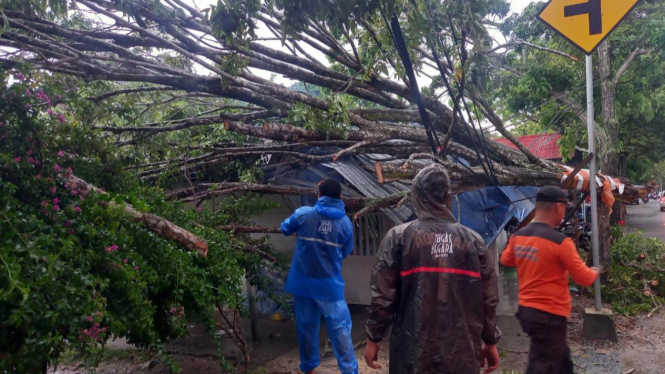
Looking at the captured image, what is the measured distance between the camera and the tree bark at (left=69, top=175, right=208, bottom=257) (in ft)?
10.9

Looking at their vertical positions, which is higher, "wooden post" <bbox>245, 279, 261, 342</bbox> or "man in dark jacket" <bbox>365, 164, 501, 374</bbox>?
"man in dark jacket" <bbox>365, 164, 501, 374</bbox>

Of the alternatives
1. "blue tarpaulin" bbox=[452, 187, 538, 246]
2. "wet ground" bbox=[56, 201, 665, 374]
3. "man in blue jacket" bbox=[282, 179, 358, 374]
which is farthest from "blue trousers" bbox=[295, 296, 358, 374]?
"blue tarpaulin" bbox=[452, 187, 538, 246]

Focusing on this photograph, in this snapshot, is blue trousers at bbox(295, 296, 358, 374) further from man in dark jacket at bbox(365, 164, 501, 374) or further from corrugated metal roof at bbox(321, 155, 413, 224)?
corrugated metal roof at bbox(321, 155, 413, 224)

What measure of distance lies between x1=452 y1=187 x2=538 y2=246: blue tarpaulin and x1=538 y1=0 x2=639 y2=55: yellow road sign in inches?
78.0

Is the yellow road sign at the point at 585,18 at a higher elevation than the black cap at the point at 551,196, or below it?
higher

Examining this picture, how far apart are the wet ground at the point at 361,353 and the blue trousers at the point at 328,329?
0.57 m

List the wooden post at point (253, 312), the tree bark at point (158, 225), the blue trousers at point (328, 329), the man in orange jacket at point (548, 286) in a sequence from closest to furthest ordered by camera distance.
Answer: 1. the tree bark at point (158, 225)
2. the man in orange jacket at point (548, 286)
3. the blue trousers at point (328, 329)
4. the wooden post at point (253, 312)

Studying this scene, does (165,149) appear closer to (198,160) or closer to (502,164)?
(198,160)

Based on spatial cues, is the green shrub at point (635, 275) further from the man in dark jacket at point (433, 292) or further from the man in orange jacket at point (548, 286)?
the man in dark jacket at point (433, 292)

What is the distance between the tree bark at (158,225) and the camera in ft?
10.9

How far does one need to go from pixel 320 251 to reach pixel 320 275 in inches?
8.2

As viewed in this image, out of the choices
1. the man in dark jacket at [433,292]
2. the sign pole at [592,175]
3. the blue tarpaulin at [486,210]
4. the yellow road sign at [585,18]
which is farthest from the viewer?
the blue tarpaulin at [486,210]

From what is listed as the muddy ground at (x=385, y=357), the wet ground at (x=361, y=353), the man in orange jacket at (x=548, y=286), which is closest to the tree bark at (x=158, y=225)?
the muddy ground at (x=385, y=357)

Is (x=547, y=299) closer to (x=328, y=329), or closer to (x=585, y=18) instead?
(x=328, y=329)
